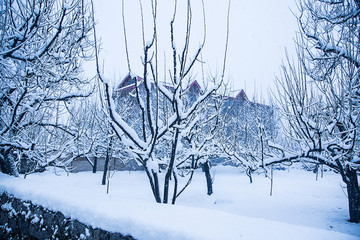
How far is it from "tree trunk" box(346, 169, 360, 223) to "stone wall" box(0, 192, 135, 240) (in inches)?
262

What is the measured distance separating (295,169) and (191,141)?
1657 cm

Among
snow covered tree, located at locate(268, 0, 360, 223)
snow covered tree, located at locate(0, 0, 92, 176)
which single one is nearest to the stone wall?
snow covered tree, located at locate(0, 0, 92, 176)

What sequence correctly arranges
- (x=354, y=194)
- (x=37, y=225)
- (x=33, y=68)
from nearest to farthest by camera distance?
1. (x=37, y=225)
2. (x=33, y=68)
3. (x=354, y=194)

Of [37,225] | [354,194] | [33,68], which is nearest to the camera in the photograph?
[37,225]

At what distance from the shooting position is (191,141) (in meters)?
7.97

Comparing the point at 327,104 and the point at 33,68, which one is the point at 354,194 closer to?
the point at 327,104

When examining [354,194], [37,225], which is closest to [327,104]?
[354,194]

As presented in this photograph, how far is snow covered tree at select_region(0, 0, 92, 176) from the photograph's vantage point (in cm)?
377

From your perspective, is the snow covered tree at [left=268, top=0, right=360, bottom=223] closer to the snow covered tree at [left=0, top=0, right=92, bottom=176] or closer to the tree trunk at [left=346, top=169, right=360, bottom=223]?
the tree trunk at [left=346, top=169, right=360, bottom=223]

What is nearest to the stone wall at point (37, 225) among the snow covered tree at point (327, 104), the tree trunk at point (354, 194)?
the snow covered tree at point (327, 104)

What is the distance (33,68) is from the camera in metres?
4.17

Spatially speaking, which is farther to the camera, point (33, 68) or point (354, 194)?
point (354, 194)

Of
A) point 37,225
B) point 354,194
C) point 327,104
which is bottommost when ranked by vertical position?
point 37,225

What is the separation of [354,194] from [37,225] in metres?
7.63
